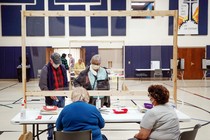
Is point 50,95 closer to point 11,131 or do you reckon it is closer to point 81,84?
point 81,84

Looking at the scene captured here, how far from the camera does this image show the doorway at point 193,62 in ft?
A: 57.1

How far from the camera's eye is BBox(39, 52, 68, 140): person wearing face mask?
480 cm

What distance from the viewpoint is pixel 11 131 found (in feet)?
18.8

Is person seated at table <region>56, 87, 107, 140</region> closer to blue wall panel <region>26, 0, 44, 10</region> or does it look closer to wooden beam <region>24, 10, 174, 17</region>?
wooden beam <region>24, 10, 174, 17</region>

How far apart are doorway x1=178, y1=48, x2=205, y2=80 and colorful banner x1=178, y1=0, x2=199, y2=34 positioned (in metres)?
1.31

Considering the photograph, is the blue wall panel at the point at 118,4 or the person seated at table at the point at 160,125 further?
the blue wall panel at the point at 118,4

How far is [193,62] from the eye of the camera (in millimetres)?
17500

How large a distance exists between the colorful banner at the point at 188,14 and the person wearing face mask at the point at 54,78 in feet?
43.5

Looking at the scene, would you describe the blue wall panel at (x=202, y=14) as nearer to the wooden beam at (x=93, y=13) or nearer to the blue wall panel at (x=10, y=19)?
the blue wall panel at (x=10, y=19)

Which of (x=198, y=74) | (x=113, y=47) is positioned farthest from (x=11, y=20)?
(x=198, y=74)

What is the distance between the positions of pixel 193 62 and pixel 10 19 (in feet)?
33.9

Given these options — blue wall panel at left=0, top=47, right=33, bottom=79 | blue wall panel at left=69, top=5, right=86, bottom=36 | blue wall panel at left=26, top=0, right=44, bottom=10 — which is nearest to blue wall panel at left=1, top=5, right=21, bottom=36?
blue wall panel at left=26, top=0, right=44, bottom=10

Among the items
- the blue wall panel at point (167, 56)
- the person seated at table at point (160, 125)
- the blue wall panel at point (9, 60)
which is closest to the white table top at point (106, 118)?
the person seated at table at point (160, 125)

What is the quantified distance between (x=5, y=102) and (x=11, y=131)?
151 inches
